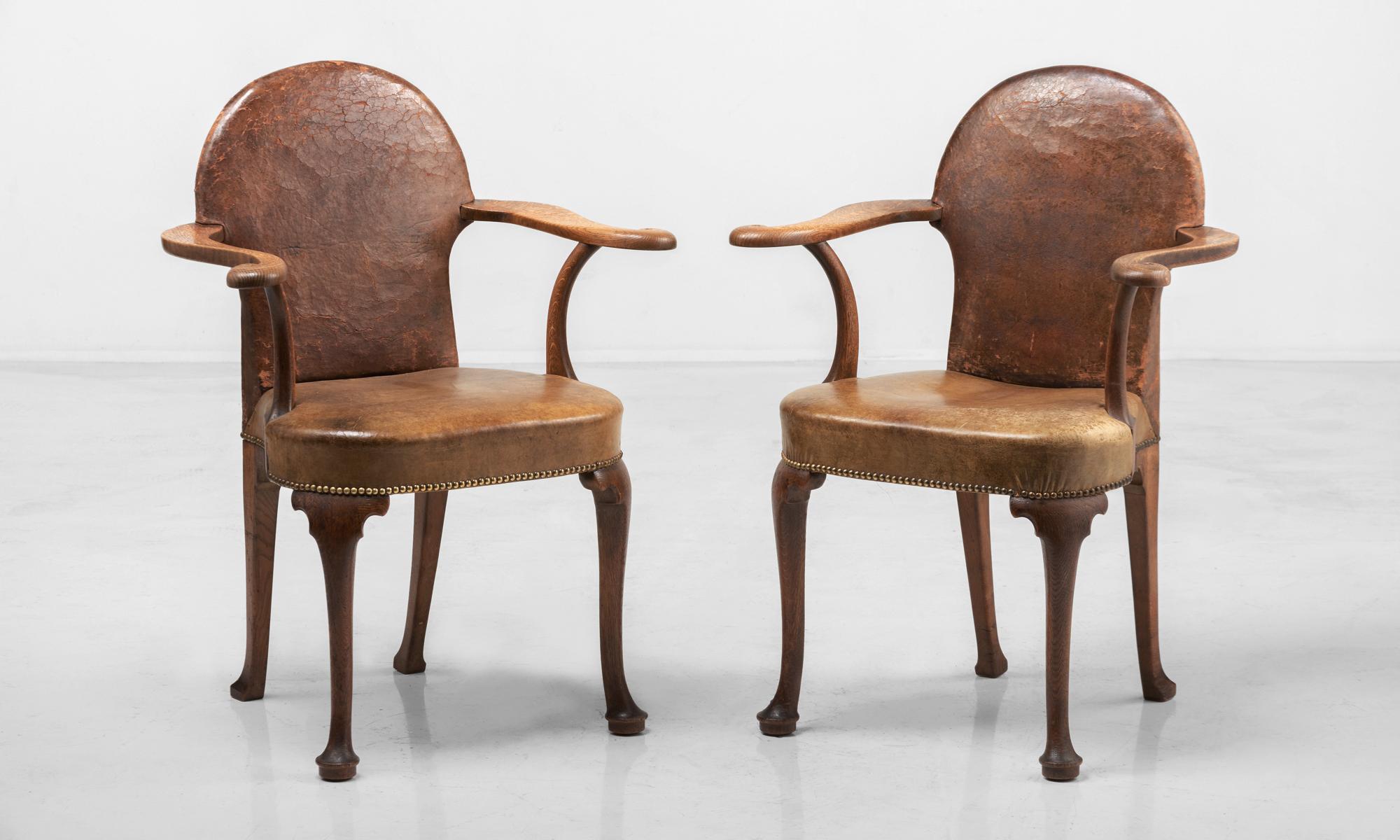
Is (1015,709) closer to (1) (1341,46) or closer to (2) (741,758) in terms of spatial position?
(2) (741,758)

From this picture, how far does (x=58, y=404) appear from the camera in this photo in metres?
5.52

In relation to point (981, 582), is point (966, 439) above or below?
above

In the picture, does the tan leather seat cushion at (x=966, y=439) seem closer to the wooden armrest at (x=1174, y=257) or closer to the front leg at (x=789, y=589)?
the front leg at (x=789, y=589)

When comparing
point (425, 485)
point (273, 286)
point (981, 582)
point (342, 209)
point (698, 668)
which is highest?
point (342, 209)

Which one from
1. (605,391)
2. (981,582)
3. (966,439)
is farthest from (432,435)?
(981,582)

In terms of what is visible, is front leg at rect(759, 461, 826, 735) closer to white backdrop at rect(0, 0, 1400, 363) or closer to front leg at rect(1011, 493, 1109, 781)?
front leg at rect(1011, 493, 1109, 781)

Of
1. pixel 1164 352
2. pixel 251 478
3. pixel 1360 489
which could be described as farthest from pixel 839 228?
pixel 1164 352

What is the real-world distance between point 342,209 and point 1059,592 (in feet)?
4.70

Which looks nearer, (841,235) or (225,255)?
(225,255)

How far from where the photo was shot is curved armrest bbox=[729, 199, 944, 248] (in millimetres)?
2707

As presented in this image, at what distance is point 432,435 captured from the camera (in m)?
2.42

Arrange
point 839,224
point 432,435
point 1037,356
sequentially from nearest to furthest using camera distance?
point 432,435 < point 839,224 < point 1037,356

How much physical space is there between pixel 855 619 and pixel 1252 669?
2.56 ft

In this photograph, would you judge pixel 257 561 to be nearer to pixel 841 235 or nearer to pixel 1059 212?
pixel 841 235
